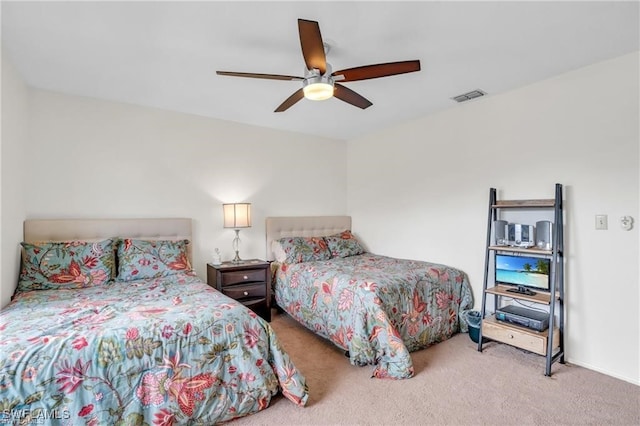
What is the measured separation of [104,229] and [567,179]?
166 inches

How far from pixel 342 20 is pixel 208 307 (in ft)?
6.45

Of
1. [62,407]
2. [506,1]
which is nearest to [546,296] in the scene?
[506,1]

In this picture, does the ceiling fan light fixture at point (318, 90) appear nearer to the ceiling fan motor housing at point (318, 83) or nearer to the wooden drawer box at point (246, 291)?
the ceiling fan motor housing at point (318, 83)

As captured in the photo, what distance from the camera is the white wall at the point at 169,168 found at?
2.99m

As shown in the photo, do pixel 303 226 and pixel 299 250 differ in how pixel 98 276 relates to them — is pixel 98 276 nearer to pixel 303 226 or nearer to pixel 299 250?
pixel 299 250

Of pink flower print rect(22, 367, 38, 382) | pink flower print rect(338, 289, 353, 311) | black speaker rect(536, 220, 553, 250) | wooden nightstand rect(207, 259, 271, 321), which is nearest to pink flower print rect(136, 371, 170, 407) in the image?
pink flower print rect(22, 367, 38, 382)

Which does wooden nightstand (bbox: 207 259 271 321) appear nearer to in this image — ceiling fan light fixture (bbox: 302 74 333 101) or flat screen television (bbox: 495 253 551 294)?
ceiling fan light fixture (bbox: 302 74 333 101)

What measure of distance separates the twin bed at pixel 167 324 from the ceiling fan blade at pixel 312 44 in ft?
5.27

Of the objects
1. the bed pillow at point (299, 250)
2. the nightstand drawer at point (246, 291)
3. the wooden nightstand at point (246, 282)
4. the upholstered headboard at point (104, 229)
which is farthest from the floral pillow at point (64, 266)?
the bed pillow at point (299, 250)

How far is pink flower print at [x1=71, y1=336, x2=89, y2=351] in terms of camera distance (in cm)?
155

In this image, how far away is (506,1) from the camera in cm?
178

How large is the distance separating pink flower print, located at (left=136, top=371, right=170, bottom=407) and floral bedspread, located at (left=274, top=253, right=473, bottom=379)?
1.42 m

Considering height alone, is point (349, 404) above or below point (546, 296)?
below

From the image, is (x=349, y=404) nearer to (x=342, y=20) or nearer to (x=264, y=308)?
(x=264, y=308)
